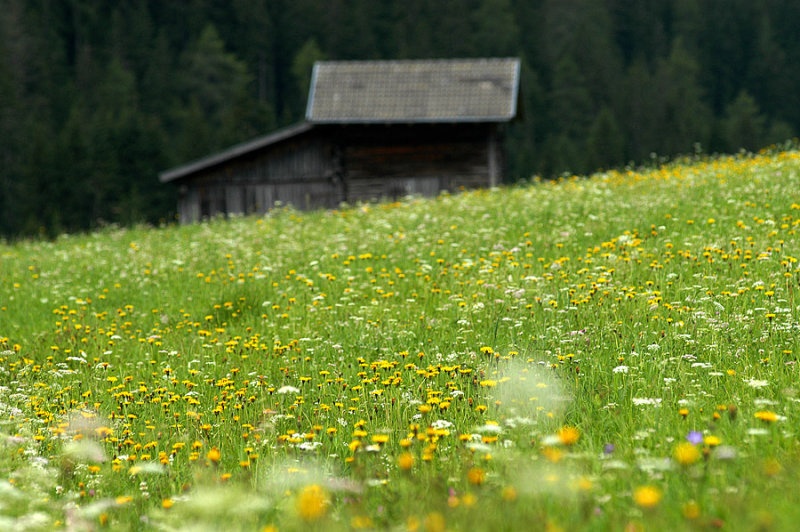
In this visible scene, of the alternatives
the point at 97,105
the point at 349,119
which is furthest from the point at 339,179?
the point at 97,105

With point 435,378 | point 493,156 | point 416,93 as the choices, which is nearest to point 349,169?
→ point 416,93

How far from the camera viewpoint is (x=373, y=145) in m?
24.0

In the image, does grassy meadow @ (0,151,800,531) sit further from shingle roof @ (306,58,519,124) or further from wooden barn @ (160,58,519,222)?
wooden barn @ (160,58,519,222)

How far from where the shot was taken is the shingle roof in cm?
2280

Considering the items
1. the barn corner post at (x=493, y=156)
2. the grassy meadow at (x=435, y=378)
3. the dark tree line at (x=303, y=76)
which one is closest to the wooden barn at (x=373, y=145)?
the barn corner post at (x=493, y=156)

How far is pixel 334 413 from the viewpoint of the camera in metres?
4.79

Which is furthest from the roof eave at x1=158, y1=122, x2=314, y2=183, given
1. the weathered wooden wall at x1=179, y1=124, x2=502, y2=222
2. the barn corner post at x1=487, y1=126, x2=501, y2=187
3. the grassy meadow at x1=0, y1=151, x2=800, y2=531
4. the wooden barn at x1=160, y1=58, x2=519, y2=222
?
the grassy meadow at x1=0, y1=151, x2=800, y2=531

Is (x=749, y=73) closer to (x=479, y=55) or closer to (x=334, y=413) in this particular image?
(x=479, y=55)

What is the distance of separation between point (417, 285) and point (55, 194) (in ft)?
155

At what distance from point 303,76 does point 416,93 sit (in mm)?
45812

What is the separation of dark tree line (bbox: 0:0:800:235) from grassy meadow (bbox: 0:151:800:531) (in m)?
41.3

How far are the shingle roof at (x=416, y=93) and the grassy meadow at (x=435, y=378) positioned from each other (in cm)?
1259

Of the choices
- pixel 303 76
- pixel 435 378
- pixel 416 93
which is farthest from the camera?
pixel 303 76

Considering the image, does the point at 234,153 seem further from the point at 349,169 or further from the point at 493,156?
the point at 493,156
